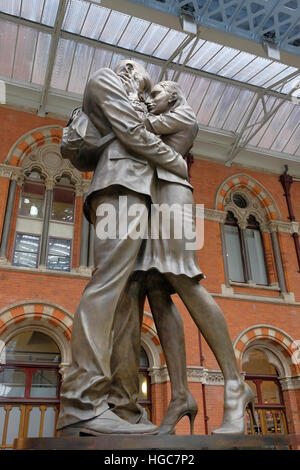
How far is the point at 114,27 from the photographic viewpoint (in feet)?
32.0

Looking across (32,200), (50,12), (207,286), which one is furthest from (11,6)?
(207,286)

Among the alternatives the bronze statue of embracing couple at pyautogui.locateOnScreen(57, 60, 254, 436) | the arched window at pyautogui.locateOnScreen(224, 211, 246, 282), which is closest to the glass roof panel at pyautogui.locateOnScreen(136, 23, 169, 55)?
the arched window at pyautogui.locateOnScreen(224, 211, 246, 282)

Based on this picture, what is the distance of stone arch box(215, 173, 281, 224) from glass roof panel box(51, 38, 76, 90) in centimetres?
503

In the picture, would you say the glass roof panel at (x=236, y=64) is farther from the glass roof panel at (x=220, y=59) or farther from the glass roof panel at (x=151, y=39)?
the glass roof panel at (x=151, y=39)

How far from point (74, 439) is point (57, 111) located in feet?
33.9

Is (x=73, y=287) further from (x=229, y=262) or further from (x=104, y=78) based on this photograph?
(x=104, y=78)

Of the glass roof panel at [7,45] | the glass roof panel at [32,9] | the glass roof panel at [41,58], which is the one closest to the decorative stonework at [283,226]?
the glass roof panel at [41,58]

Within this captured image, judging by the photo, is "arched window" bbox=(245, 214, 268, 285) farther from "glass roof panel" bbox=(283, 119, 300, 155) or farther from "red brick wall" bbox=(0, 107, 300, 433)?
"glass roof panel" bbox=(283, 119, 300, 155)

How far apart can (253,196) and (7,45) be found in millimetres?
7512

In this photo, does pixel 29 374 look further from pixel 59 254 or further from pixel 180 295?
pixel 180 295

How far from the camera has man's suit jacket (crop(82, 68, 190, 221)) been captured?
2238 mm

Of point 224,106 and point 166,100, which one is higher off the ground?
point 224,106

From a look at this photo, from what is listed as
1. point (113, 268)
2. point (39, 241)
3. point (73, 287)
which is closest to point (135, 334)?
point (113, 268)

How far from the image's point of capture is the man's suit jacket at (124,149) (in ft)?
7.34
